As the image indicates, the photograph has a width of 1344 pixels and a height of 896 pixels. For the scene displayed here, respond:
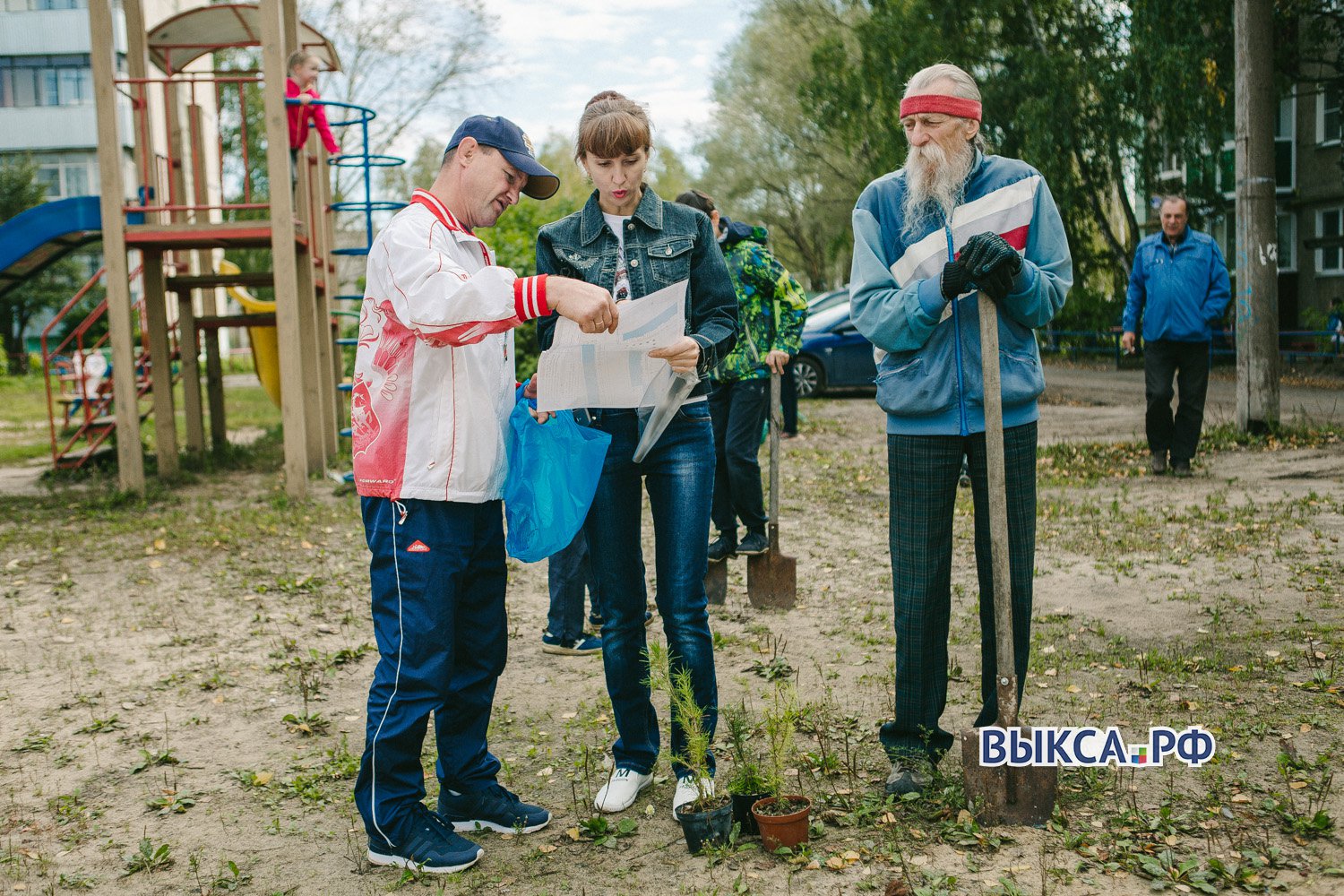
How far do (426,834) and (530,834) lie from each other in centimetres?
37

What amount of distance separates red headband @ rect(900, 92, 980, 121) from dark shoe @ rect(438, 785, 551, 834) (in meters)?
2.41

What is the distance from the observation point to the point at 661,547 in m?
3.54

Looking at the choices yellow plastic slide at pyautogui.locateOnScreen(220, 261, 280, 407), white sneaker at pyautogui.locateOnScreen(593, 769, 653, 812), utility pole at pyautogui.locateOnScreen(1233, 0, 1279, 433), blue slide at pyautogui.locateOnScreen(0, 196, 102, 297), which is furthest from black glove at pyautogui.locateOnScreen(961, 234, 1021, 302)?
yellow plastic slide at pyautogui.locateOnScreen(220, 261, 280, 407)

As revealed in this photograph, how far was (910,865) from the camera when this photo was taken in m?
3.19

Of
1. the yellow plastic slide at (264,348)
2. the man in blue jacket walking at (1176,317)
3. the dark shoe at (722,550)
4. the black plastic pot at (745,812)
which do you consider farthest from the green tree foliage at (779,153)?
the black plastic pot at (745,812)

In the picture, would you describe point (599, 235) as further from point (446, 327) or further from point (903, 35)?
point (903, 35)

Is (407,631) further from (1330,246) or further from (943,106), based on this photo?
(1330,246)

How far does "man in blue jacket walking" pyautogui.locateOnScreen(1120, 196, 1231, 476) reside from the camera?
9242 mm

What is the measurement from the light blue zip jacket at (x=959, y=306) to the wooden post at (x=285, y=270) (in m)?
7.86

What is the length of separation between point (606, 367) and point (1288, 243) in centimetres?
2983

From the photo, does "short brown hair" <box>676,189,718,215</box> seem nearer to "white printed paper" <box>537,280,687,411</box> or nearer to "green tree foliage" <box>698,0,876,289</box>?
"white printed paper" <box>537,280,687,411</box>

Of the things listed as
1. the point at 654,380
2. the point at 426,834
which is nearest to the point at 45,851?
the point at 426,834

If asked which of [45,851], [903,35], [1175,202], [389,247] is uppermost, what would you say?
[903,35]

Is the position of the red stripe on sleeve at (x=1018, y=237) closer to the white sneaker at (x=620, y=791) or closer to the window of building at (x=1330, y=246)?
the white sneaker at (x=620, y=791)
